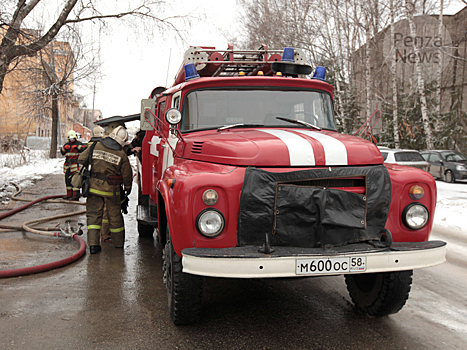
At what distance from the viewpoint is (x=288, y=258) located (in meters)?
3.03

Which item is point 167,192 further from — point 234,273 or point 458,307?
point 458,307

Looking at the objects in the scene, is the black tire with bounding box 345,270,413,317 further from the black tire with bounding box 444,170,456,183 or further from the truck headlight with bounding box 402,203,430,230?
the black tire with bounding box 444,170,456,183

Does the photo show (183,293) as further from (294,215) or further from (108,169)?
(108,169)

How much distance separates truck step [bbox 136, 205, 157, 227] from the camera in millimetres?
5543

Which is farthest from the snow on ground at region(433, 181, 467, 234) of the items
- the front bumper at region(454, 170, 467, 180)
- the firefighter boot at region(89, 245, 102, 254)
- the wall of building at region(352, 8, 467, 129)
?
the wall of building at region(352, 8, 467, 129)

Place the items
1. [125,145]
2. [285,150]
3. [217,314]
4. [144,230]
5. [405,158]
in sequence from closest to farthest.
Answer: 1. [285,150]
2. [217,314]
3. [144,230]
4. [125,145]
5. [405,158]

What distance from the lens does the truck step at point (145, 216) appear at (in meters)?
5.54

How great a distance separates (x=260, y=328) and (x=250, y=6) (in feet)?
104

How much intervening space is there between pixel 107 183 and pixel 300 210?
12.2ft

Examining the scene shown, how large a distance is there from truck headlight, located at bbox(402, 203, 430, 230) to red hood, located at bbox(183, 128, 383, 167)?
47cm

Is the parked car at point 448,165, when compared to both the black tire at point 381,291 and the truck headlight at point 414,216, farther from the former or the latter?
the truck headlight at point 414,216

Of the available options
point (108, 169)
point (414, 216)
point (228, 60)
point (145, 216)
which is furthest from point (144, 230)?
point (414, 216)

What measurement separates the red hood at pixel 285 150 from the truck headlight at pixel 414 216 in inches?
18.5

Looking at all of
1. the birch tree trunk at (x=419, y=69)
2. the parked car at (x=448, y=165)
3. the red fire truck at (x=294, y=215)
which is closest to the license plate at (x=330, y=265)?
the red fire truck at (x=294, y=215)
